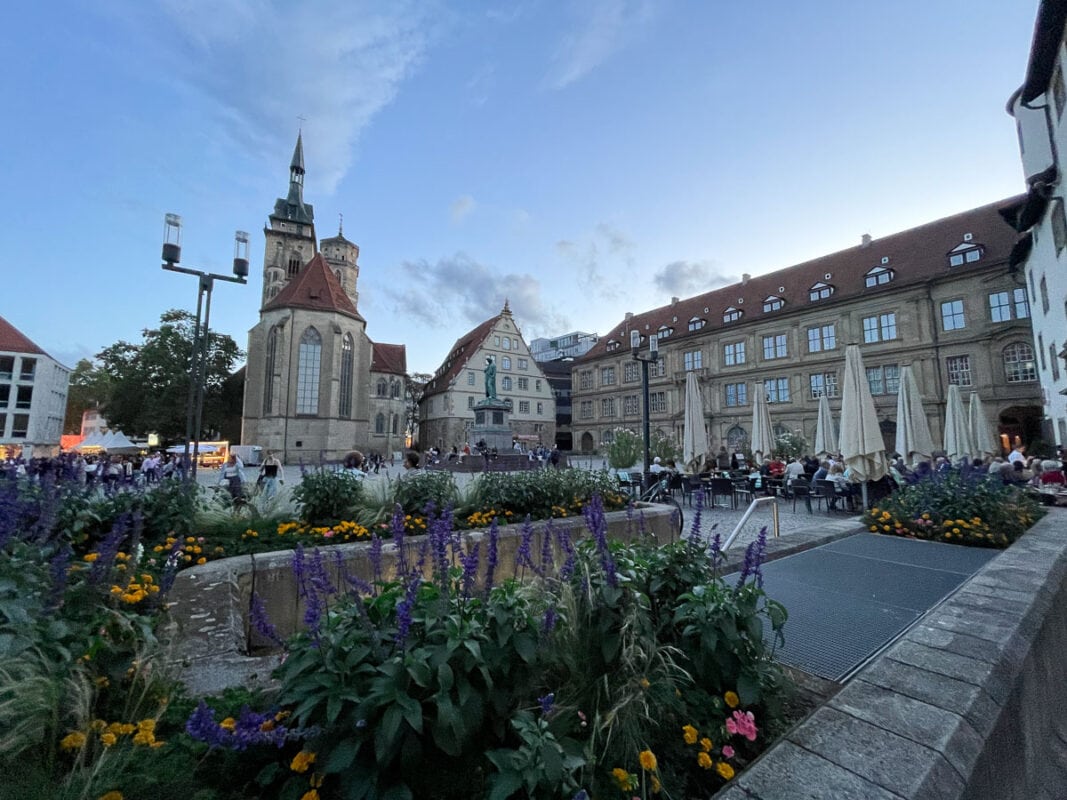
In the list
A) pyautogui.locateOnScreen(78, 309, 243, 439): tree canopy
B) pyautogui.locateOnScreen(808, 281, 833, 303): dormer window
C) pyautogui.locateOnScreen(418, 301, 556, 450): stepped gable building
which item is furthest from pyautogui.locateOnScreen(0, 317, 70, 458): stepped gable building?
pyautogui.locateOnScreen(808, 281, 833, 303): dormer window

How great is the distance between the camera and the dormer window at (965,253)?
2958 cm

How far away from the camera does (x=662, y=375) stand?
48.0 m

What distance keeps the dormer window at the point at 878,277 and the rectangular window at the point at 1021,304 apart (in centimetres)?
693

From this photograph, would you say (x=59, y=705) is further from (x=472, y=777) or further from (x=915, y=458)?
(x=915, y=458)

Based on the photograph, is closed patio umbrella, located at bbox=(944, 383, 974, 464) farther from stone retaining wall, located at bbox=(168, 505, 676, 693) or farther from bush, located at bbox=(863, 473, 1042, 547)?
stone retaining wall, located at bbox=(168, 505, 676, 693)

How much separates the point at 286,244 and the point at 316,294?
21592 millimetres

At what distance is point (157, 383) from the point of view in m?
42.2

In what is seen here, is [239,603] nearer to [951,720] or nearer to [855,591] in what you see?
[951,720]

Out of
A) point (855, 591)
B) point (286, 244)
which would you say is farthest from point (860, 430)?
point (286, 244)

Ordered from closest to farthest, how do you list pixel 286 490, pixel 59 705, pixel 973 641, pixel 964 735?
pixel 59 705
pixel 964 735
pixel 973 641
pixel 286 490

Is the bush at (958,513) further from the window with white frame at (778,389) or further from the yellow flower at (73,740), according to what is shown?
the window with white frame at (778,389)

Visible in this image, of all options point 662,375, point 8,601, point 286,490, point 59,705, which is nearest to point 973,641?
point 59,705

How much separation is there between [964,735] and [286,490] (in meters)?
6.75

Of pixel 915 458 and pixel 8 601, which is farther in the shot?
pixel 915 458
